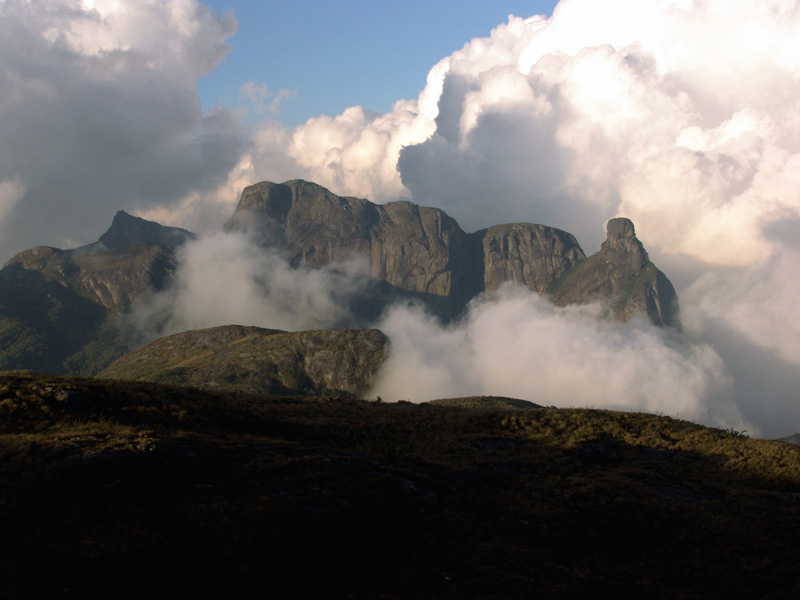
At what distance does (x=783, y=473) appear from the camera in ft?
146

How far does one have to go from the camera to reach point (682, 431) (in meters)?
58.2

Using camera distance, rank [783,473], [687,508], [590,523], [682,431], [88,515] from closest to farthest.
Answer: [88,515] < [590,523] < [687,508] < [783,473] < [682,431]

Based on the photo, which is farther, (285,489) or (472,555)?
(285,489)

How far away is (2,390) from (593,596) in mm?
40250

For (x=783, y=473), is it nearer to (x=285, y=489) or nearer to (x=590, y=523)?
(x=590, y=523)

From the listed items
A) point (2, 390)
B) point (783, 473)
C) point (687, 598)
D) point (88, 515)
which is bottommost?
point (687, 598)

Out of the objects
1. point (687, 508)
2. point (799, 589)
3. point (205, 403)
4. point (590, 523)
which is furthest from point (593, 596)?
point (205, 403)

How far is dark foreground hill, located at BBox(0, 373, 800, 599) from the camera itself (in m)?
24.0

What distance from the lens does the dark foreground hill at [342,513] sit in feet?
78.6

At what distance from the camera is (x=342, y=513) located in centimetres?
2942

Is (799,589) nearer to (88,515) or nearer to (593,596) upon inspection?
(593,596)

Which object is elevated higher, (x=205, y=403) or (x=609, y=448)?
(x=205, y=403)

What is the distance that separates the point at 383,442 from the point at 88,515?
28348mm

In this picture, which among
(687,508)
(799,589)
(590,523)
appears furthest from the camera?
(687,508)
